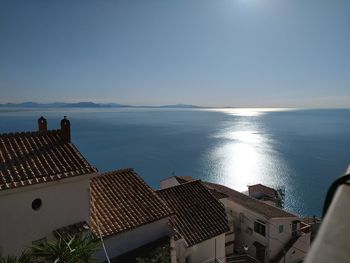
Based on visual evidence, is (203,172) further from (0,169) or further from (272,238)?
(0,169)

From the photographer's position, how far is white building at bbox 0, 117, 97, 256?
504 inches

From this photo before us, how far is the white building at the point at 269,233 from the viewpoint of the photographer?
31828mm

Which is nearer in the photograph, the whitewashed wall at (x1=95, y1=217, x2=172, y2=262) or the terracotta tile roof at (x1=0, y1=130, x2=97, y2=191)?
the terracotta tile roof at (x1=0, y1=130, x2=97, y2=191)

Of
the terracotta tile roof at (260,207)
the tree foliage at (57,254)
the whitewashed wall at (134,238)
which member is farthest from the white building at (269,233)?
the tree foliage at (57,254)

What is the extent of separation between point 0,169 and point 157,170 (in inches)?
3330

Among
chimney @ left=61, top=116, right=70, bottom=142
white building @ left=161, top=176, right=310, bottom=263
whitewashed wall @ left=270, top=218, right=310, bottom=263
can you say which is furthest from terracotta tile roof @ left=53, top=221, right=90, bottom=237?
whitewashed wall @ left=270, top=218, right=310, bottom=263

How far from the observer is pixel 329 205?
153 cm

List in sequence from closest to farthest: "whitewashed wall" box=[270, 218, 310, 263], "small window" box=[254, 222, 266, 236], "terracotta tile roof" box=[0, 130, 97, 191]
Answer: "terracotta tile roof" box=[0, 130, 97, 191] < "whitewashed wall" box=[270, 218, 310, 263] < "small window" box=[254, 222, 266, 236]

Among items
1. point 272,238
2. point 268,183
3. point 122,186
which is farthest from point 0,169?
point 268,183

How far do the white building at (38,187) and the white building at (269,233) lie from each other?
2273 cm

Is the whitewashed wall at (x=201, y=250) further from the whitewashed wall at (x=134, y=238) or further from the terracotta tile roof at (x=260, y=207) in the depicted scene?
the terracotta tile roof at (x=260, y=207)

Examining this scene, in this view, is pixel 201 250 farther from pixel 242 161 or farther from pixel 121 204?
pixel 242 161

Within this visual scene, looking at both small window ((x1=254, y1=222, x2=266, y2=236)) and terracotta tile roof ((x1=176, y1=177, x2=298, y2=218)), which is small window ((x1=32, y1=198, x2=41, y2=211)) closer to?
terracotta tile roof ((x1=176, y1=177, x2=298, y2=218))

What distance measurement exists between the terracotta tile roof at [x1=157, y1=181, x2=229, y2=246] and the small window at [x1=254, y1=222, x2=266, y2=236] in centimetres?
1017
